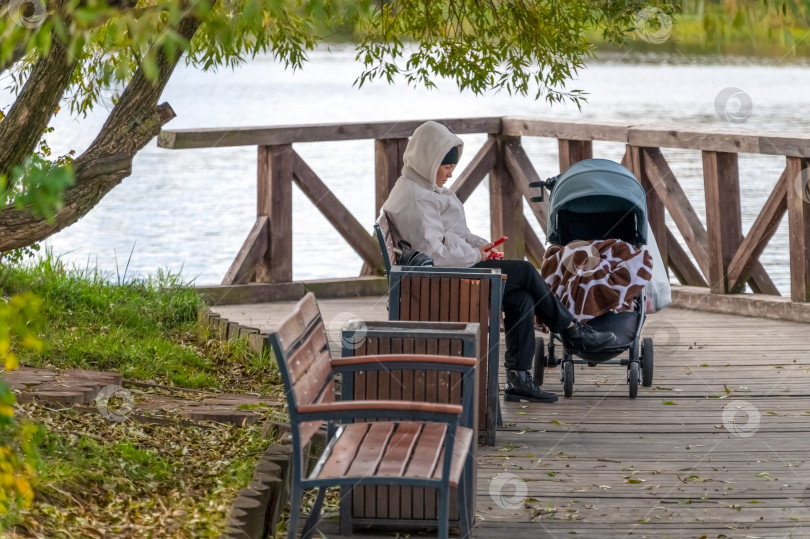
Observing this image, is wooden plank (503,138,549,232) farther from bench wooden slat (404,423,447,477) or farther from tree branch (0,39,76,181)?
bench wooden slat (404,423,447,477)

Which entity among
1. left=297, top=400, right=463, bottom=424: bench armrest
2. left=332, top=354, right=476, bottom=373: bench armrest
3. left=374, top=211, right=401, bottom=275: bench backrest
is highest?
left=374, top=211, right=401, bottom=275: bench backrest

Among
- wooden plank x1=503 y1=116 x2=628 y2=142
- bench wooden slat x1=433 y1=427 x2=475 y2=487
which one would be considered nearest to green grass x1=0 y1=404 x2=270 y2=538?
bench wooden slat x1=433 y1=427 x2=475 y2=487

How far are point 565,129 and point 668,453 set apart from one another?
12.6 ft

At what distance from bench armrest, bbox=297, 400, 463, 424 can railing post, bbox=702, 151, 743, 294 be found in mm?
4673

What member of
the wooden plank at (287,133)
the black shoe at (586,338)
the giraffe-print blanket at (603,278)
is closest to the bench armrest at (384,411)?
the black shoe at (586,338)

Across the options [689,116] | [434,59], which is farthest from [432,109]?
[434,59]

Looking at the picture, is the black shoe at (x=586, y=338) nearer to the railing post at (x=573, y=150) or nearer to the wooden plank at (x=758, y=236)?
the wooden plank at (x=758, y=236)

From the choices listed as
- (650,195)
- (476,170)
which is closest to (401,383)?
A: (650,195)

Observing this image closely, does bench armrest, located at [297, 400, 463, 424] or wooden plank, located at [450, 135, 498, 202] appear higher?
wooden plank, located at [450, 135, 498, 202]

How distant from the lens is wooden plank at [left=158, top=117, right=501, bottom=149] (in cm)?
702

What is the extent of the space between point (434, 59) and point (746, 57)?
25011 millimetres

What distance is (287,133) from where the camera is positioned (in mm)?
7223

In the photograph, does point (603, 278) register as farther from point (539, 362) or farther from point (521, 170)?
point (521, 170)

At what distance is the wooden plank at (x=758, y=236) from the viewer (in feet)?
22.3
